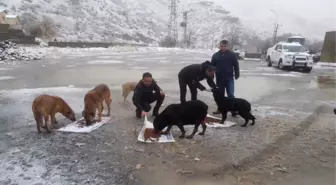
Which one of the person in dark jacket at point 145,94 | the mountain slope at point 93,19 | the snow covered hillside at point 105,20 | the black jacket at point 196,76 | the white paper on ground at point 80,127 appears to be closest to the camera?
the white paper on ground at point 80,127

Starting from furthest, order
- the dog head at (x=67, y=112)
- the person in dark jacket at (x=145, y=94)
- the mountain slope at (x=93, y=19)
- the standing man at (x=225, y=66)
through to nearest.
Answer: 1. the mountain slope at (x=93, y=19)
2. the standing man at (x=225, y=66)
3. the person in dark jacket at (x=145, y=94)
4. the dog head at (x=67, y=112)

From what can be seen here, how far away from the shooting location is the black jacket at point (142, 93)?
662 cm

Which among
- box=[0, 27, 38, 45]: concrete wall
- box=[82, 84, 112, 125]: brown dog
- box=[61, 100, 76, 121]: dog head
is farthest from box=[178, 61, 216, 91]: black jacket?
box=[0, 27, 38, 45]: concrete wall

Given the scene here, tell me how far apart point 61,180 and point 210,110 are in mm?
4626

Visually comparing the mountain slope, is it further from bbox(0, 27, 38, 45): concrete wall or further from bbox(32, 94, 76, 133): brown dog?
bbox(32, 94, 76, 133): brown dog

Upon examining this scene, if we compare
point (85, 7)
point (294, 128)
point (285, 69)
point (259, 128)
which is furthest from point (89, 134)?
point (85, 7)

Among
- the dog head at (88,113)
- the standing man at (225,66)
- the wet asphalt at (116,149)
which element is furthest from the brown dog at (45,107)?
the standing man at (225,66)

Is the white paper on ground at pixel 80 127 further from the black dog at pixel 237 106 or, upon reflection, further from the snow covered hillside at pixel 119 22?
the snow covered hillside at pixel 119 22

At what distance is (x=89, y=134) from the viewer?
18.7 ft

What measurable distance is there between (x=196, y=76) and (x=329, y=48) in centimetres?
2838

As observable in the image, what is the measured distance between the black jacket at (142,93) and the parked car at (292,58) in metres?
15.9

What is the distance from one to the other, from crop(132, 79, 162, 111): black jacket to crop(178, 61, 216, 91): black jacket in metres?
0.82

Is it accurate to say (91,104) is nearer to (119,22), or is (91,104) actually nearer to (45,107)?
(45,107)

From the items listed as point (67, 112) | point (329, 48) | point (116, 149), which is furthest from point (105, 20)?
point (116, 149)
